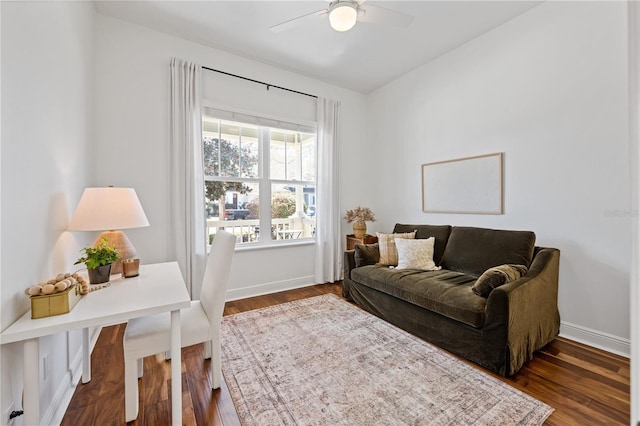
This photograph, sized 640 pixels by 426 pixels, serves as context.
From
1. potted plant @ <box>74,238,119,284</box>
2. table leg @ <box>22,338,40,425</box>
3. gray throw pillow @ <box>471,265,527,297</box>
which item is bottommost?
table leg @ <box>22,338,40,425</box>

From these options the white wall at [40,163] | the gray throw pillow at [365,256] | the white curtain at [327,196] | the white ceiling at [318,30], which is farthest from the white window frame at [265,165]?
the white wall at [40,163]

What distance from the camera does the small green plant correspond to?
5.30 ft

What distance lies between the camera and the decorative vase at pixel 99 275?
1.63 meters

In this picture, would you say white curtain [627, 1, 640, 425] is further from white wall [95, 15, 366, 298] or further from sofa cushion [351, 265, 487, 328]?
white wall [95, 15, 366, 298]

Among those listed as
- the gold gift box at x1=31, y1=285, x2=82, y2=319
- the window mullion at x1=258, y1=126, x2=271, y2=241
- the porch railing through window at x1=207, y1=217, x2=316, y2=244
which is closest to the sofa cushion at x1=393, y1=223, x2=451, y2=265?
the porch railing through window at x1=207, y1=217, x2=316, y2=244

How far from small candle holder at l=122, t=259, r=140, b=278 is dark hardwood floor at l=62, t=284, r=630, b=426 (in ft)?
2.39

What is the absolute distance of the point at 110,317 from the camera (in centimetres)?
124

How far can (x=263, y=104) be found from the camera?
363 centimetres

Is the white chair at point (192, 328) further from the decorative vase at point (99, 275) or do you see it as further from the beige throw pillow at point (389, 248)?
Result: the beige throw pillow at point (389, 248)

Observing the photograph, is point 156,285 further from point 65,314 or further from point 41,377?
point 41,377

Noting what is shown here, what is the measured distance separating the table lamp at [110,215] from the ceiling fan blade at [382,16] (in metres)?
2.17

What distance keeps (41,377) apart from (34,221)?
2.59ft

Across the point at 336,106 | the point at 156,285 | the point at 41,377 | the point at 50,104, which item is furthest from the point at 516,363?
the point at 336,106

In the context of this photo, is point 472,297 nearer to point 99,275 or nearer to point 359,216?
point 359,216
